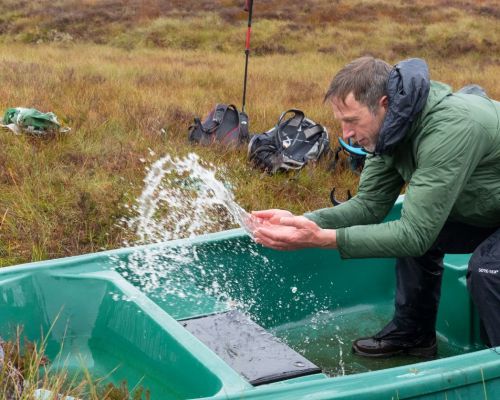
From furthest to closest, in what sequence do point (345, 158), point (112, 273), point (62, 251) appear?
point (345, 158), point (62, 251), point (112, 273)

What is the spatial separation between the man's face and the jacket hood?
1.8 inches

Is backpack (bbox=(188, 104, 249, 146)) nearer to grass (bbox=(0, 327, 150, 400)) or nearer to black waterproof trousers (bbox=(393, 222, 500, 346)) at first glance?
black waterproof trousers (bbox=(393, 222, 500, 346))

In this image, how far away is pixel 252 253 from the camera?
4113 mm

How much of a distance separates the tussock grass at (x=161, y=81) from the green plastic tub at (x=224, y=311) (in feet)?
4.15

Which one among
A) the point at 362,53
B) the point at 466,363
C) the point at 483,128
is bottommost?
the point at 362,53

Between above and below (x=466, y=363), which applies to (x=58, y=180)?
below

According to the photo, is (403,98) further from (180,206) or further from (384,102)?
(180,206)

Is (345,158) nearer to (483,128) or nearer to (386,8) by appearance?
(483,128)

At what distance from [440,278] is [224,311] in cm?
113

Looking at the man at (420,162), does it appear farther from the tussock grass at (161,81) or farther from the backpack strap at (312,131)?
the backpack strap at (312,131)

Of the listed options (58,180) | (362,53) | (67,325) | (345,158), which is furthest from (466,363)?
(362,53)

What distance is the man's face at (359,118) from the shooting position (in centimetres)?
314

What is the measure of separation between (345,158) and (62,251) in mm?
2897

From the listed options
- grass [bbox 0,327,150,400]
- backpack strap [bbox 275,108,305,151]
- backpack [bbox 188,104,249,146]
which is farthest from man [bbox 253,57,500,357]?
backpack [bbox 188,104,249,146]
